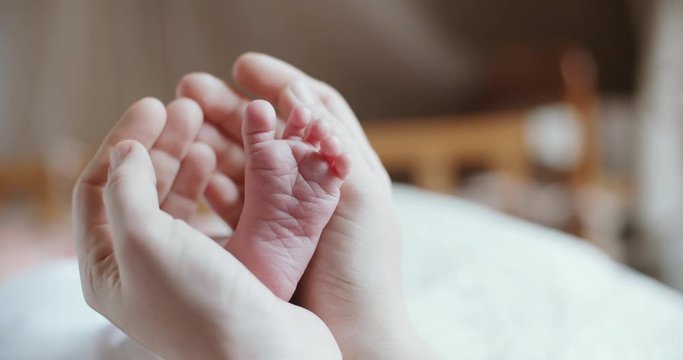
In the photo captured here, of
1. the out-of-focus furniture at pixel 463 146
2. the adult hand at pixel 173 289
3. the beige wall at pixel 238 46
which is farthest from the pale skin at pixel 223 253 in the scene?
the beige wall at pixel 238 46

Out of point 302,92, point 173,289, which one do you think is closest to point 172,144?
point 302,92

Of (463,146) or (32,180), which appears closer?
(463,146)

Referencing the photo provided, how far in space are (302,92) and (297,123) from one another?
12 centimetres

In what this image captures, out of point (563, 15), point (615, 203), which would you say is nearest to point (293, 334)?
point (615, 203)

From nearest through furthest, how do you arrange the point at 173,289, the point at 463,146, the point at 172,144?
1. the point at 173,289
2. the point at 172,144
3. the point at 463,146

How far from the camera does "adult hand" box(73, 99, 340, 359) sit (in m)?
0.43

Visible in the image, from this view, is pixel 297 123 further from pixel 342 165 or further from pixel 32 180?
pixel 32 180

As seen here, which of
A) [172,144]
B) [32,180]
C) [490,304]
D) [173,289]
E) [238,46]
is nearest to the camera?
[173,289]

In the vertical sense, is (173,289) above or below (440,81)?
above

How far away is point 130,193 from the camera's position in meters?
0.45

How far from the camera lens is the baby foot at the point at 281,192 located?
0.51 m

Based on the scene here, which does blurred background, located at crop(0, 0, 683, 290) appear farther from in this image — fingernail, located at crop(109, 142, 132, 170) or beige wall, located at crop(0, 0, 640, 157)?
fingernail, located at crop(109, 142, 132, 170)

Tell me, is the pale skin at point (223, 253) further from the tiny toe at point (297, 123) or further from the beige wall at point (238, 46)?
the beige wall at point (238, 46)

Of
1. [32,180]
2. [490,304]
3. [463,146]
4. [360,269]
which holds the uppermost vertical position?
[360,269]
